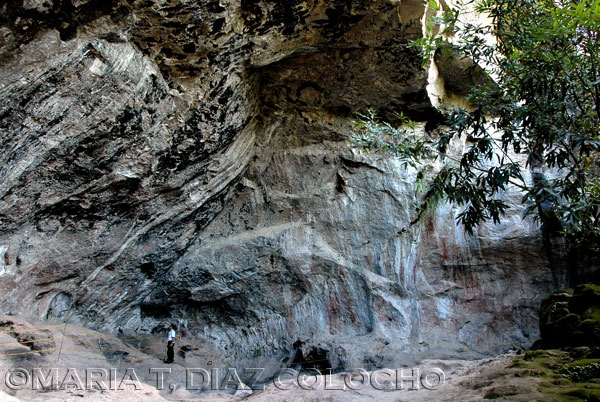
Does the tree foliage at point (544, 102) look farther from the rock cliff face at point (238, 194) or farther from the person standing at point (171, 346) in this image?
the person standing at point (171, 346)

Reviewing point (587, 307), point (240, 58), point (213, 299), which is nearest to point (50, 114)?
point (240, 58)

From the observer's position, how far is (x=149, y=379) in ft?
32.6

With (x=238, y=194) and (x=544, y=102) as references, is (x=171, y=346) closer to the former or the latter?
(x=238, y=194)

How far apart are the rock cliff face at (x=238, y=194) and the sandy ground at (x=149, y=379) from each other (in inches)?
35.5

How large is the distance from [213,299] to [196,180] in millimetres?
3131

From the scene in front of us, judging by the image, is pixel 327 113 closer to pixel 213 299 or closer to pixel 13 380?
pixel 213 299

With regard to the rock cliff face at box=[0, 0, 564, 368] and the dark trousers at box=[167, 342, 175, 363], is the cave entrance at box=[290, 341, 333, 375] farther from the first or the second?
the dark trousers at box=[167, 342, 175, 363]

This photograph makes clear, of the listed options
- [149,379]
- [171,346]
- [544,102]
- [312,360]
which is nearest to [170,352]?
[171,346]

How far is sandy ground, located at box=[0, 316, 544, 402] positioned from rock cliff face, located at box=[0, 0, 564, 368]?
0.90m

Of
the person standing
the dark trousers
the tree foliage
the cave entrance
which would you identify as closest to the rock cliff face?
the cave entrance

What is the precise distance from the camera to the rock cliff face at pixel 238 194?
7.56 m

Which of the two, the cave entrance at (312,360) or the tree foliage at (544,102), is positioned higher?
the tree foliage at (544,102)

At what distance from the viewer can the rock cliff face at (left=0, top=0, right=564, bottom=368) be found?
7.56 m

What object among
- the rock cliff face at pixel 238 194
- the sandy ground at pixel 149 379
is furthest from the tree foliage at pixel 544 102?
the rock cliff face at pixel 238 194
